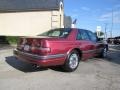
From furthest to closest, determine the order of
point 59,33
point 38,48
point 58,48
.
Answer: point 59,33
point 58,48
point 38,48

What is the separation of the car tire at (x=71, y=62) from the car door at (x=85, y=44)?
A: 45 cm

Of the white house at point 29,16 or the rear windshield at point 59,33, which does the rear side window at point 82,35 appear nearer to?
the rear windshield at point 59,33

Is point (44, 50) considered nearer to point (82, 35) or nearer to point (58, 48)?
point (58, 48)

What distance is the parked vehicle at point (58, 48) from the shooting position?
21.3 feet

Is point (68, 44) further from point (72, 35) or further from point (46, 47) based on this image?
point (46, 47)

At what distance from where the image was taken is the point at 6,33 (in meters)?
22.1

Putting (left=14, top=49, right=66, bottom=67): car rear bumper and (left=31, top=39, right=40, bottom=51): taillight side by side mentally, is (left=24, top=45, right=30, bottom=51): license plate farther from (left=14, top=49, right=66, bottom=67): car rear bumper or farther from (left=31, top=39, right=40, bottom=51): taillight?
(left=31, top=39, right=40, bottom=51): taillight

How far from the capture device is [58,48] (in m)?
6.80

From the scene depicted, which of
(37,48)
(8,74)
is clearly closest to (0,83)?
(8,74)

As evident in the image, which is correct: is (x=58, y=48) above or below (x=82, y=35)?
below

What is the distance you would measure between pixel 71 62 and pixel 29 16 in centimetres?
1469

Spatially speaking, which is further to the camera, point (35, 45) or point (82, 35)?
point (82, 35)

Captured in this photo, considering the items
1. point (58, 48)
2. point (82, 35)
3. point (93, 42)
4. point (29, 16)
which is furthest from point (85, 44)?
point (29, 16)

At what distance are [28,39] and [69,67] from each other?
5.64 feet
